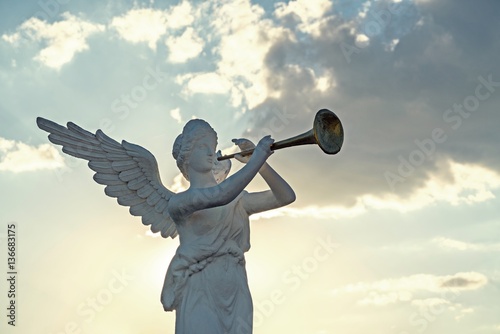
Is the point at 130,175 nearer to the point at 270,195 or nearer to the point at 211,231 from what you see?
the point at 211,231

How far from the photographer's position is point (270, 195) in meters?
9.23

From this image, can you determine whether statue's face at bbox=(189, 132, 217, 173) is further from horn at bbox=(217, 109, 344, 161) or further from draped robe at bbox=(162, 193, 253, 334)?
horn at bbox=(217, 109, 344, 161)

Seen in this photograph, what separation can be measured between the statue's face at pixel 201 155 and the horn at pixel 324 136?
839 millimetres

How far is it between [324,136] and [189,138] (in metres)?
1.50

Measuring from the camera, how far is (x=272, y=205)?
9227mm

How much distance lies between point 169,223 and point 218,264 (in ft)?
4.67

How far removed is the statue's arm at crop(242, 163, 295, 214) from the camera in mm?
9070

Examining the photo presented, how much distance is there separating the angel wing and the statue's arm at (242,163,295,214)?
1297mm

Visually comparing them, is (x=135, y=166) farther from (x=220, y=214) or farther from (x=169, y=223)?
(x=220, y=214)

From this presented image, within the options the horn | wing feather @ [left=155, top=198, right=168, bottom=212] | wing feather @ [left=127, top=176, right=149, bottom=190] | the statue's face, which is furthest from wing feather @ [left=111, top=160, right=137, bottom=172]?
the horn

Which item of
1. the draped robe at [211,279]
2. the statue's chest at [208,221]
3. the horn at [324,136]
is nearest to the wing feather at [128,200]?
the draped robe at [211,279]

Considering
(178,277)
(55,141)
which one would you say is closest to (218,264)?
(178,277)

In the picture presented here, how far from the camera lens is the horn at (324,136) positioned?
27.9 feet

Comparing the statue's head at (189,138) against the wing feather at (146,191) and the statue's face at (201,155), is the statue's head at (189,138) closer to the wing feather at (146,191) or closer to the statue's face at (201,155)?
the statue's face at (201,155)
